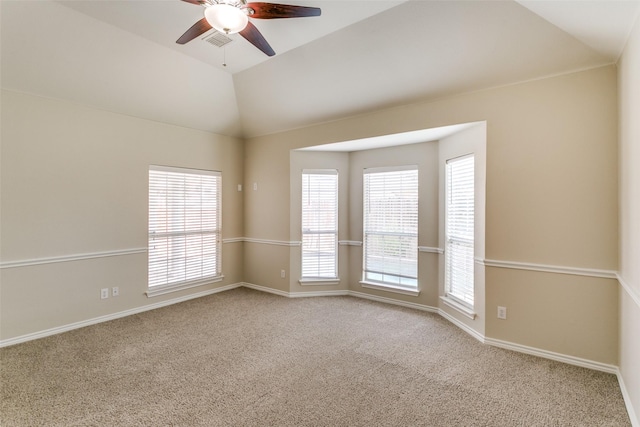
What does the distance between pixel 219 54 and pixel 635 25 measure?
3733 mm

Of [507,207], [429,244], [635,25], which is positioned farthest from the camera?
[429,244]

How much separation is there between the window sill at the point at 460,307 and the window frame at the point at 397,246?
0.44 metres

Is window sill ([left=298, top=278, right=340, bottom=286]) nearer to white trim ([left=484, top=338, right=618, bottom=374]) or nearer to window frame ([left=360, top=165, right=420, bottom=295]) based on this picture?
window frame ([left=360, top=165, right=420, bottom=295])

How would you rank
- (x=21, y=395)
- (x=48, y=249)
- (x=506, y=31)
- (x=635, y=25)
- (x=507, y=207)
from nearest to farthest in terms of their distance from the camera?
(x=635, y=25), (x=21, y=395), (x=506, y=31), (x=507, y=207), (x=48, y=249)

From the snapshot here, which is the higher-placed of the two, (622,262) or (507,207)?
(507,207)

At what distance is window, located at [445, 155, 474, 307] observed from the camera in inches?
137

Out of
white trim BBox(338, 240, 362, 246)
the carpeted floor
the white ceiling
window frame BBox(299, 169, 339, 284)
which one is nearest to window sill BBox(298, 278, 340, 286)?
window frame BBox(299, 169, 339, 284)

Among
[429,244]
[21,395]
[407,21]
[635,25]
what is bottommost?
[21,395]

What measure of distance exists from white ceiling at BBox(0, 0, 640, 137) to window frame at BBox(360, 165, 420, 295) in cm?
105

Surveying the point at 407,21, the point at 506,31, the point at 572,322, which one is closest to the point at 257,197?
the point at 407,21

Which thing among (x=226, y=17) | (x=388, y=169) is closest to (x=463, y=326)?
(x=388, y=169)

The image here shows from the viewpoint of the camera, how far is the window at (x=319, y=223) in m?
4.85

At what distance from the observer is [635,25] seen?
198 centimetres

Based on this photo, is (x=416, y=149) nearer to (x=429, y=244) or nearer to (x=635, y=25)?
(x=429, y=244)
